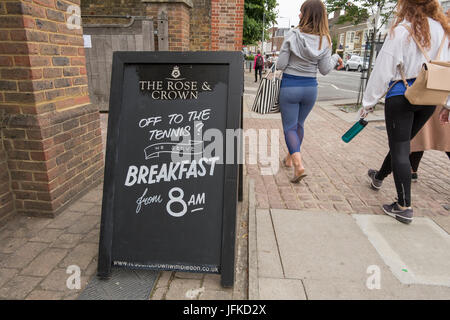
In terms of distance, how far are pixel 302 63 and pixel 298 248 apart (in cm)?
213

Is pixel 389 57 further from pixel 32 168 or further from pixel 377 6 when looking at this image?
pixel 377 6

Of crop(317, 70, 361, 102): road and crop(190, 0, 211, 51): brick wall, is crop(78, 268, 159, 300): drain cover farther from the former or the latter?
crop(317, 70, 361, 102): road

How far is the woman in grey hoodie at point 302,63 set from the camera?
133 inches

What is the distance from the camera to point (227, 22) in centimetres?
760

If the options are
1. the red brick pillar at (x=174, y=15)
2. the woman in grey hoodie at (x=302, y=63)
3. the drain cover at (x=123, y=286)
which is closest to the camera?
the drain cover at (x=123, y=286)

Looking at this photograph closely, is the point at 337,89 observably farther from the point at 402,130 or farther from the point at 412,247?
the point at 412,247

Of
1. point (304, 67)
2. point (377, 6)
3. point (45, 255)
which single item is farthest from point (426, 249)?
point (377, 6)

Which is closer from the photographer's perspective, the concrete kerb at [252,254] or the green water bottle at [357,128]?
the concrete kerb at [252,254]

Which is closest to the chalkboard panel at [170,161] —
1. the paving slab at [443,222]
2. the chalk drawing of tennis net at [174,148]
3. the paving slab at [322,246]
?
the chalk drawing of tennis net at [174,148]

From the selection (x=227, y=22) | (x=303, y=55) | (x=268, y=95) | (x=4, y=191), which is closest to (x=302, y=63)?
(x=303, y=55)

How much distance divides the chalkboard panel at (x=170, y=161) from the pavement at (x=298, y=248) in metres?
0.26

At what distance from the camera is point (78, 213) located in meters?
2.93

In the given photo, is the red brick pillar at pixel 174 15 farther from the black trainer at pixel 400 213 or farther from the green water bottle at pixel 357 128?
the black trainer at pixel 400 213
